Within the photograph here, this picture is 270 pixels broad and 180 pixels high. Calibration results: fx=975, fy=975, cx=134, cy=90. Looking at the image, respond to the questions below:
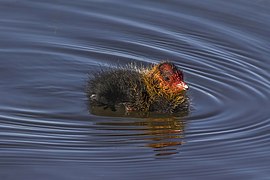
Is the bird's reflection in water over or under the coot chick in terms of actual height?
under

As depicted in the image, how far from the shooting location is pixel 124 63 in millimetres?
11391

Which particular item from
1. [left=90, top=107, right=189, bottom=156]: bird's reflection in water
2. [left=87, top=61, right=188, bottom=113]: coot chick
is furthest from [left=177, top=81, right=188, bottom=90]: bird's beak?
[left=90, top=107, right=189, bottom=156]: bird's reflection in water

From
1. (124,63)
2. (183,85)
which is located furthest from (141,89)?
(124,63)

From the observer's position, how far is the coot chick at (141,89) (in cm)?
1012

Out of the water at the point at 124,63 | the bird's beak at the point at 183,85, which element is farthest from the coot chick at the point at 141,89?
the water at the point at 124,63

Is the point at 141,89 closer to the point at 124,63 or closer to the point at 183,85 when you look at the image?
the point at 183,85

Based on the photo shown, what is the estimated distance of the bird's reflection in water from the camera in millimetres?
9320

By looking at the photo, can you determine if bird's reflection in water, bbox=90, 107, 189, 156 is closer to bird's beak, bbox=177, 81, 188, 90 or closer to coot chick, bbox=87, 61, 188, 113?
coot chick, bbox=87, 61, 188, 113

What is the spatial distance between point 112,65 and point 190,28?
5.22ft

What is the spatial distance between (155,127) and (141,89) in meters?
0.50

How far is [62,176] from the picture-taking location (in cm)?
836

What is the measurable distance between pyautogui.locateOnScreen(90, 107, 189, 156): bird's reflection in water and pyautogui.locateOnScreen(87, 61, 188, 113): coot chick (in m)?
0.08

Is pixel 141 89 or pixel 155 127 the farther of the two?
pixel 141 89

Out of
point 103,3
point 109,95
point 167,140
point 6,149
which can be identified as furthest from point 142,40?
point 6,149
